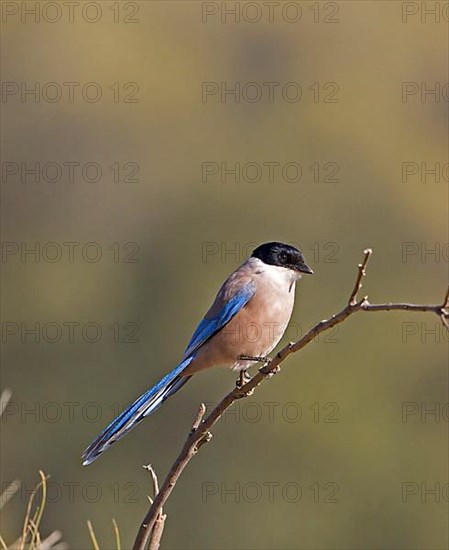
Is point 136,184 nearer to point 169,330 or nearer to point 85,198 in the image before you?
point 85,198

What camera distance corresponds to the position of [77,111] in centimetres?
3819

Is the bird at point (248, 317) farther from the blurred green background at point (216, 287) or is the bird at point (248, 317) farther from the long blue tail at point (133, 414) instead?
the blurred green background at point (216, 287)

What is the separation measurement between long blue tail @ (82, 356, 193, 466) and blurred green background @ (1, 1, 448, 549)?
13.8m

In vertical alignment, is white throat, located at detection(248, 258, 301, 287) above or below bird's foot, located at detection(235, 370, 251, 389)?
above

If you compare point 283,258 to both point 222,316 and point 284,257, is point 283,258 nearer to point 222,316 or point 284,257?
point 284,257

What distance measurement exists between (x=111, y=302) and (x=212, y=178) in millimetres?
5096

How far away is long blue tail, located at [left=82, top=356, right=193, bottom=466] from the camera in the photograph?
4895 millimetres

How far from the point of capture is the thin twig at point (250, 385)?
3.45m

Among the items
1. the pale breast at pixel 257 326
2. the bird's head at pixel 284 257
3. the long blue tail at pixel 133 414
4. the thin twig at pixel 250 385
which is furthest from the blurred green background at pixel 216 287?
the thin twig at pixel 250 385

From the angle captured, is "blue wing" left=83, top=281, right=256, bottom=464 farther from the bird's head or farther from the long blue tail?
the bird's head

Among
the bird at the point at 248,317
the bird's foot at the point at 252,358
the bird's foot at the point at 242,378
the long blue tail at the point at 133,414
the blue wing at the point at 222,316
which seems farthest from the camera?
the blue wing at the point at 222,316

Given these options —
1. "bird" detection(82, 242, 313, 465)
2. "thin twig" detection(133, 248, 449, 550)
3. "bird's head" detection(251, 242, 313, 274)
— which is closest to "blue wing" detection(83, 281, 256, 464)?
"bird" detection(82, 242, 313, 465)

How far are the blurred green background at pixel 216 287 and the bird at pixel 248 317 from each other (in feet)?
43.2

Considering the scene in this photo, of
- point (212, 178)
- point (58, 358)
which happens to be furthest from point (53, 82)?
point (58, 358)
